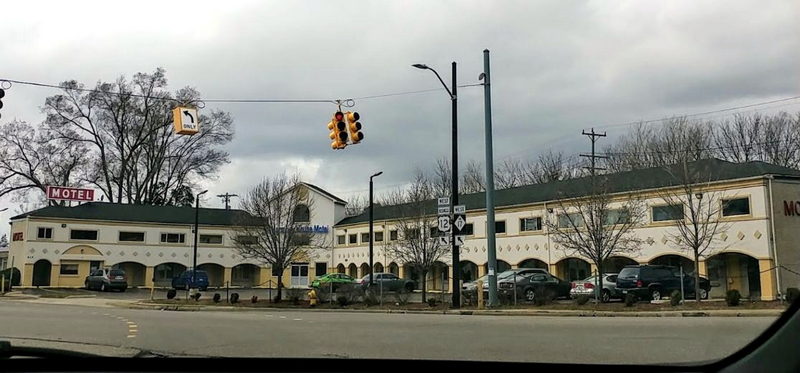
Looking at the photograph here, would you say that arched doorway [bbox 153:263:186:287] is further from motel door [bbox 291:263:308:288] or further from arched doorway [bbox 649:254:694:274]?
arched doorway [bbox 649:254:694:274]

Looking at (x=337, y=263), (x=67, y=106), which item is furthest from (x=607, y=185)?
(x=337, y=263)

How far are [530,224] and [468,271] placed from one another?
7189 mm

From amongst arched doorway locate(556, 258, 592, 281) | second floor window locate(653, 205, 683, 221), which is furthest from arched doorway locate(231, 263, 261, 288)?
second floor window locate(653, 205, 683, 221)

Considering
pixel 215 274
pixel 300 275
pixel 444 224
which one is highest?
pixel 444 224

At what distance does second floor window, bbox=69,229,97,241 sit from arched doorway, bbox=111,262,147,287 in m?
3.69

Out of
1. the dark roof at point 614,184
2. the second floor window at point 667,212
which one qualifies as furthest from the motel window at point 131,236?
the second floor window at point 667,212

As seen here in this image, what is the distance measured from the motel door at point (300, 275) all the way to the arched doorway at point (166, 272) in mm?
9932

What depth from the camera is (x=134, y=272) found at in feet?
205

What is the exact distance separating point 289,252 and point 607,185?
1583 cm

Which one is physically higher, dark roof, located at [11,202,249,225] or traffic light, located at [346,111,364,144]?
dark roof, located at [11,202,249,225]

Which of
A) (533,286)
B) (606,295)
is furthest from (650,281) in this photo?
(533,286)

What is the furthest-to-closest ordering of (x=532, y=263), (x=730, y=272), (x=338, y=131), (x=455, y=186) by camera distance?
A: (x=532, y=263) → (x=455, y=186) → (x=730, y=272) → (x=338, y=131)

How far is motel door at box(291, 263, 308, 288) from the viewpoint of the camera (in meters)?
65.9

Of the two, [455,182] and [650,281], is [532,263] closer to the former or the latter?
[650,281]
